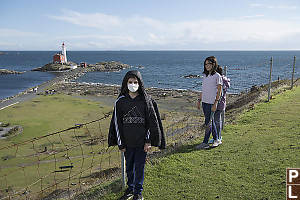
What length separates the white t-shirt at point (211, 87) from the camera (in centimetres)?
465

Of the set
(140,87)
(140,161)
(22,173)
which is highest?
(140,87)

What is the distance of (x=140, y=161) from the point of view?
338 cm

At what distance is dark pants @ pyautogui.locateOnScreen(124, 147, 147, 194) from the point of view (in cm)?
337

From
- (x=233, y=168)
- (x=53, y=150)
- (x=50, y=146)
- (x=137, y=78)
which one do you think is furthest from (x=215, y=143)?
(x=50, y=146)

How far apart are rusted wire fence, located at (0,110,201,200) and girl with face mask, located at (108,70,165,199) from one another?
3.81m

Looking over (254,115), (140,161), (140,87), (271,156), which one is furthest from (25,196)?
(254,115)

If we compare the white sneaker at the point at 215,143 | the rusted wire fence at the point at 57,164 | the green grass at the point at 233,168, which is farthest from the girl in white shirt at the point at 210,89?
the rusted wire fence at the point at 57,164

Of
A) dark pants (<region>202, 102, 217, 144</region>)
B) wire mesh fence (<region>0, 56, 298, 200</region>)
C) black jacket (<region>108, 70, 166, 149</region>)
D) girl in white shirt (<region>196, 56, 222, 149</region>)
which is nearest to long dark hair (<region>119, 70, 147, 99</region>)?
black jacket (<region>108, 70, 166, 149</region>)

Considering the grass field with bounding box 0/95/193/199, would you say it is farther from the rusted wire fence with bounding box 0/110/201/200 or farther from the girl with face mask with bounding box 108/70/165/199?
the girl with face mask with bounding box 108/70/165/199

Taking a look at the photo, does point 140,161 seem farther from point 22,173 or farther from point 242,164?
point 22,173

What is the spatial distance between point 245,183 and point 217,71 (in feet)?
7.33

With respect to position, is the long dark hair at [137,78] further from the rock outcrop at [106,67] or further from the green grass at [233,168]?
the rock outcrop at [106,67]

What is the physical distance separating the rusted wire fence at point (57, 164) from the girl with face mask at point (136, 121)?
3807 mm

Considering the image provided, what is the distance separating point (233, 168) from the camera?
4.28 metres
